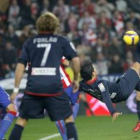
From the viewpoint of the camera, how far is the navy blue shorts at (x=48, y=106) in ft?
27.5

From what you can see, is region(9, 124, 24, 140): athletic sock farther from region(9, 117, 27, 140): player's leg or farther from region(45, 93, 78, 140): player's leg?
region(45, 93, 78, 140): player's leg


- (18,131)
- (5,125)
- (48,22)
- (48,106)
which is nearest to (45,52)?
(48,22)

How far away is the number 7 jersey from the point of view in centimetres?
834

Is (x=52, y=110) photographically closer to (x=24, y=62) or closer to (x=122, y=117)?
(x=24, y=62)

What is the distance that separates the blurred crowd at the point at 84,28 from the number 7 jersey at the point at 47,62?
9.59 m

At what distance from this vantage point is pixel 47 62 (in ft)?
27.4

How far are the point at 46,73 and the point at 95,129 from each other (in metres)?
5.08

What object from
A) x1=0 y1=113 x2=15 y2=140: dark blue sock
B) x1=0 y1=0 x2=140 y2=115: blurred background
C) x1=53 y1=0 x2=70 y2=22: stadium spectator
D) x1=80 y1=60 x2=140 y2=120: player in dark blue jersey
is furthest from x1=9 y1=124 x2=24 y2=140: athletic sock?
x1=53 y1=0 x2=70 y2=22: stadium spectator

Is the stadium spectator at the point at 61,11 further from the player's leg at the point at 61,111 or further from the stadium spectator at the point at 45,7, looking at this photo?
the player's leg at the point at 61,111

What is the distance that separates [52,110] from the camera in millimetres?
8398

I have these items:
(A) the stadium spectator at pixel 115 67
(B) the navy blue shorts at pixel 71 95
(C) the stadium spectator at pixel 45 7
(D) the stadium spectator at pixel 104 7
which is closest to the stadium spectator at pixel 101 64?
(A) the stadium spectator at pixel 115 67

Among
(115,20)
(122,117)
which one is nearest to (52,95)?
(122,117)

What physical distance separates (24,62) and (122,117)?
800cm

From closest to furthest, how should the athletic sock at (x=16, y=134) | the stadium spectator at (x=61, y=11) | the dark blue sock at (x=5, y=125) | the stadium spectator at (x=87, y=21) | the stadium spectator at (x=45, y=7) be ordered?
the athletic sock at (x=16, y=134)
the dark blue sock at (x=5, y=125)
the stadium spectator at (x=87, y=21)
the stadium spectator at (x=61, y=11)
the stadium spectator at (x=45, y=7)
